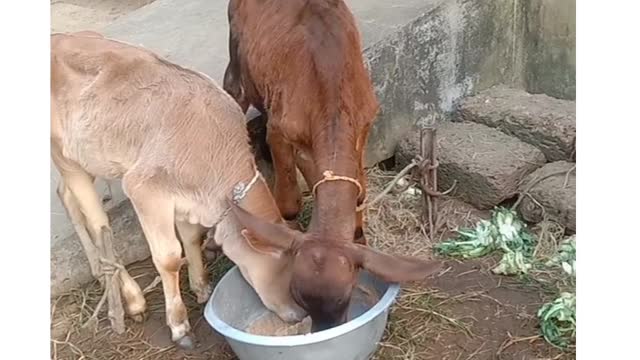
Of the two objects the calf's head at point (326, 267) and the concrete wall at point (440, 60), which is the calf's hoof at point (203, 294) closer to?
the calf's head at point (326, 267)

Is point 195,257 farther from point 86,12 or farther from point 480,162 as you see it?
point 86,12

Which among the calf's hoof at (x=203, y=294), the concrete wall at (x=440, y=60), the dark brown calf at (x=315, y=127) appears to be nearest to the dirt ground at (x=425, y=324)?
the calf's hoof at (x=203, y=294)

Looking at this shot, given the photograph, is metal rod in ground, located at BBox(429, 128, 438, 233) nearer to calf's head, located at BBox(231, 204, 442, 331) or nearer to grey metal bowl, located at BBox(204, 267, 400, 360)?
grey metal bowl, located at BBox(204, 267, 400, 360)

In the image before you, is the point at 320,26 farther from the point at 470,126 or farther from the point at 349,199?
the point at 470,126

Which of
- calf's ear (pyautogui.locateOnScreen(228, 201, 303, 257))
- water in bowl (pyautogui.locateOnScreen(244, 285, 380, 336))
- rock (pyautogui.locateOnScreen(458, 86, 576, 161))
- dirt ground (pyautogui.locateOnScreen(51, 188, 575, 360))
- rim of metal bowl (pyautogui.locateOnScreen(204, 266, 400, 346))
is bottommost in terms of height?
dirt ground (pyautogui.locateOnScreen(51, 188, 575, 360))

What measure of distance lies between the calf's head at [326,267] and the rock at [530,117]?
218 cm

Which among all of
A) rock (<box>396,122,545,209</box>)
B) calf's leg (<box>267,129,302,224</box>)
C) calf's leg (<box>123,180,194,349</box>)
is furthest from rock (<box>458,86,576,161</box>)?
calf's leg (<box>123,180,194,349</box>)

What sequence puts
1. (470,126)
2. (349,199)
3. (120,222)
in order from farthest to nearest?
(470,126), (120,222), (349,199)

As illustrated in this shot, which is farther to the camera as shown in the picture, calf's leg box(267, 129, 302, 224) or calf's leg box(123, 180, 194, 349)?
calf's leg box(267, 129, 302, 224)

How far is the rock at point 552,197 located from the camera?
5.58 meters

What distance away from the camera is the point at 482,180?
583cm

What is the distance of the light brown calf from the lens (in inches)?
177

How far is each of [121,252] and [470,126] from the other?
7.01 feet
